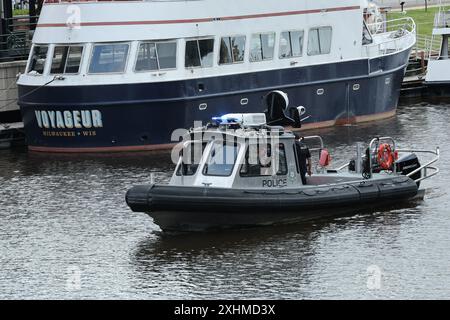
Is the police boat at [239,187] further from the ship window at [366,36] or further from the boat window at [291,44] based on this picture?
the ship window at [366,36]

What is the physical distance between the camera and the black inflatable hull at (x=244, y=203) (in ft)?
85.4

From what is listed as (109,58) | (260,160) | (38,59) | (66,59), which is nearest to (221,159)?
(260,160)

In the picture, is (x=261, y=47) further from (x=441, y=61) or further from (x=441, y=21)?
(x=441, y=21)

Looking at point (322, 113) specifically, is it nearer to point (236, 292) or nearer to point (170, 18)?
point (170, 18)

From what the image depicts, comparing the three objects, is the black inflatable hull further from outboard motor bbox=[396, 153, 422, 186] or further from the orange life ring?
outboard motor bbox=[396, 153, 422, 186]

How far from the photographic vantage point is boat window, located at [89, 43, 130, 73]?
35875 millimetres

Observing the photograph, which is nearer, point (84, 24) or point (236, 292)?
point (236, 292)

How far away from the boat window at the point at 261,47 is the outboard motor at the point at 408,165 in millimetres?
8623

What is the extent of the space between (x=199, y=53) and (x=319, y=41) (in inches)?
171

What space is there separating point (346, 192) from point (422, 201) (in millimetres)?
2654

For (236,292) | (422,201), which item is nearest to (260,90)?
(422,201)

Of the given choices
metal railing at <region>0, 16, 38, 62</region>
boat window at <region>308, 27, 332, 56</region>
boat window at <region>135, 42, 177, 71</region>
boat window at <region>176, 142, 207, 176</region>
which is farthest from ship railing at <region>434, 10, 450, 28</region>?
boat window at <region>176, 142, 207, 176</region>

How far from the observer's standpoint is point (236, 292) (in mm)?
23109
